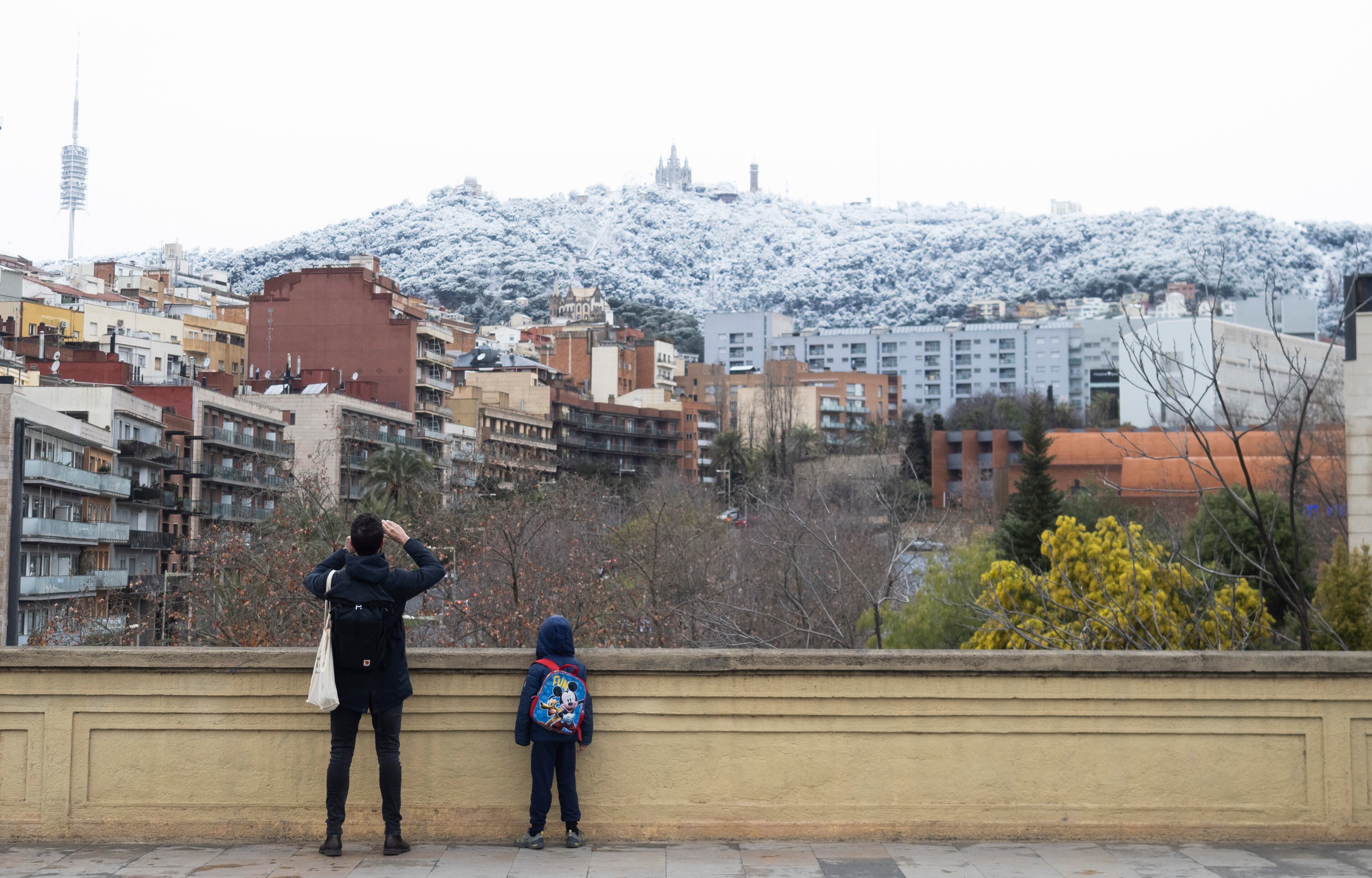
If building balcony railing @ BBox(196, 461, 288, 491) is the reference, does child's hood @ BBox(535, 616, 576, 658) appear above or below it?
below

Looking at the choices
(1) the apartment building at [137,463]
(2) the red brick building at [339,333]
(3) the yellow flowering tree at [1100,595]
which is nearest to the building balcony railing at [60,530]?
(1) the apartment building at [137,463]

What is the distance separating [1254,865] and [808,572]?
2744 centimetres

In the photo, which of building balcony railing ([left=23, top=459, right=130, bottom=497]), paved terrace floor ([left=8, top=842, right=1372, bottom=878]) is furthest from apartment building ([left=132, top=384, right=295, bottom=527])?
paved terrace floor ([left=8, top=842, right=1372, bottom=878])

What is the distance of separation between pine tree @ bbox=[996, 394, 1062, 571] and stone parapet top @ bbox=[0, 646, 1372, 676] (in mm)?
44484

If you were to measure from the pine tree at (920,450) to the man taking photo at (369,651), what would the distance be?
96.3 meters

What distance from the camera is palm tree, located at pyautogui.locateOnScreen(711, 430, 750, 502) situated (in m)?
105

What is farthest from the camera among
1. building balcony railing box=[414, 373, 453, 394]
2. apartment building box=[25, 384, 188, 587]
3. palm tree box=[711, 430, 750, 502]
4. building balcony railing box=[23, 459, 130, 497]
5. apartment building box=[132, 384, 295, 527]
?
palm tree box=[711, 430, 750, 502]

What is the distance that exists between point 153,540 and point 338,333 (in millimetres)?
26354

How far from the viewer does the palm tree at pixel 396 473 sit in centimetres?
6078

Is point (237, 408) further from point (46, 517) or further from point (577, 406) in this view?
point (577, 406)

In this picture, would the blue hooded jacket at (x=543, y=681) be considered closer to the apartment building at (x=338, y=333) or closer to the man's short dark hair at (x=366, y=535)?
the man's short dark hair at (x=366, y=535)

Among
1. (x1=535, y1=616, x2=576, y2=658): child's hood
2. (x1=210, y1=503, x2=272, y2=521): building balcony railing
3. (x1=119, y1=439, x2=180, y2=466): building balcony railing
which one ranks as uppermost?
(x1=119, y1=439, x2=180, y2=466): building balcony railing

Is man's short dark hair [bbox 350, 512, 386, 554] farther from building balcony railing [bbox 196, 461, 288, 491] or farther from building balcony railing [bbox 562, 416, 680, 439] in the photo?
building balcony railing [bbox 562, 416, 680, 439]

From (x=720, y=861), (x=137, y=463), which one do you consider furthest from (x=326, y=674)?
(x=137, y=463)
